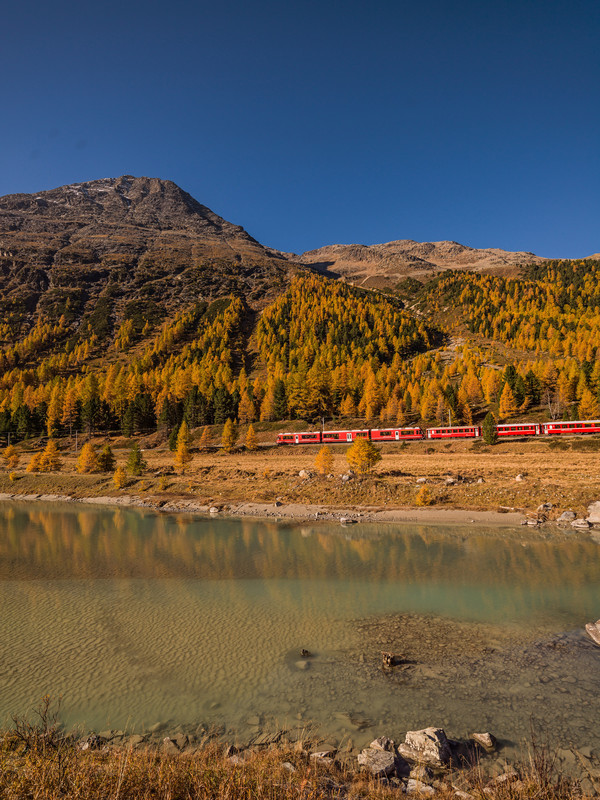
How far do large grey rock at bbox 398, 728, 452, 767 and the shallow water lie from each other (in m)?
1.26

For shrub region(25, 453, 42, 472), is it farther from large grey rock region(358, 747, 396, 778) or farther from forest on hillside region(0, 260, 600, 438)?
large grey rock region(358, 747, 396, 778)

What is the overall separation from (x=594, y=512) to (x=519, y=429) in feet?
150

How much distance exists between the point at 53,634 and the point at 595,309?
796 feet

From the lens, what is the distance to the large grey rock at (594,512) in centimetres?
3984

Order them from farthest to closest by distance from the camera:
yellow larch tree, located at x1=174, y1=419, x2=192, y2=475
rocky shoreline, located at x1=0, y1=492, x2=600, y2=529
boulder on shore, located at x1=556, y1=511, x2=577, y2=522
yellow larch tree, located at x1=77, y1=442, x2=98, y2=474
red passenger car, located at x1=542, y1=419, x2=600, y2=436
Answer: red passenger car, located at x1=542, y1=419, x2=600, y2=436
yellow larch tree, located at x1=77, y1=442, x2=98, y2=474
yellow larch tree, located at x1=174, y1=419, x2=192, y2=475
rocky shoreline, located at x1=0, y1=492, x2=600, y2=529
boulder on shore, located at x1=556, y1=511, x2=577, y2=522

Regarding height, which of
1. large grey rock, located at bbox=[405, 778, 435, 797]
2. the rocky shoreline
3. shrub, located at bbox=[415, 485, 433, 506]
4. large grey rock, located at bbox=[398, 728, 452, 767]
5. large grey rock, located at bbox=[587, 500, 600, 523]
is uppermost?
large grey rock, located at bbox=[405, 778, 435, 797]

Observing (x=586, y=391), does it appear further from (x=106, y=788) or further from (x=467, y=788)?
(x=106, y=788)

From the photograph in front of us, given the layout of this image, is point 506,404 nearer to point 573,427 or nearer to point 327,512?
point 573,427

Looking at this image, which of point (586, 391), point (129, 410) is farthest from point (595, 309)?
point (129, 410)

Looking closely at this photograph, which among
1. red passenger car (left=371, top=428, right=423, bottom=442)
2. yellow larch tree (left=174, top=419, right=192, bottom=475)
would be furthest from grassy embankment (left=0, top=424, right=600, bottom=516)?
red passenger car (left=371, top=428, right=423, bottom=442)

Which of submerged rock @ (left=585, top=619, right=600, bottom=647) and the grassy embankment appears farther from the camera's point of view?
the grassy embankment

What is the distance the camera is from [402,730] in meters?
12.9

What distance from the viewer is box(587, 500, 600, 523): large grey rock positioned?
39.8 m

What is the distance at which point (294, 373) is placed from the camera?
12319 cm
